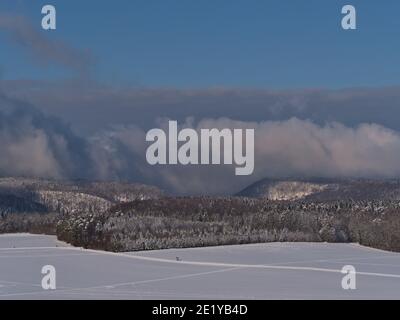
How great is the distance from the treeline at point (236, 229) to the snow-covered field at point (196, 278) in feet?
110

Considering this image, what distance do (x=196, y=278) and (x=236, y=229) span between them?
286 ft

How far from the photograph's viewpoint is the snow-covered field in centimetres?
4831

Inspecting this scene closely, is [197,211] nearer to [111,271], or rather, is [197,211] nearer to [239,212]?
[239,212]

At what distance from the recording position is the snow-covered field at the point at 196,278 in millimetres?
48312

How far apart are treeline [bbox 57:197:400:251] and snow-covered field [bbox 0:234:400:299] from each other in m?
33.7

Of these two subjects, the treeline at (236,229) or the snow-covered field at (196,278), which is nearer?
the snow-covered field at (196,278)

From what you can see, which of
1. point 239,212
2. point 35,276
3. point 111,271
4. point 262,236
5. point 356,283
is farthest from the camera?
point 239,212

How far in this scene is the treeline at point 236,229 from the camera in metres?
132

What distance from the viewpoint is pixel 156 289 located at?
171ft

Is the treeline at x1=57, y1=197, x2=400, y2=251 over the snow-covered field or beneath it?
over

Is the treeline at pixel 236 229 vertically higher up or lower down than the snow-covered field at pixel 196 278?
higher up

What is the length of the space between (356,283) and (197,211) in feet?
424

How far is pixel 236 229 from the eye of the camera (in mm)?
149250
